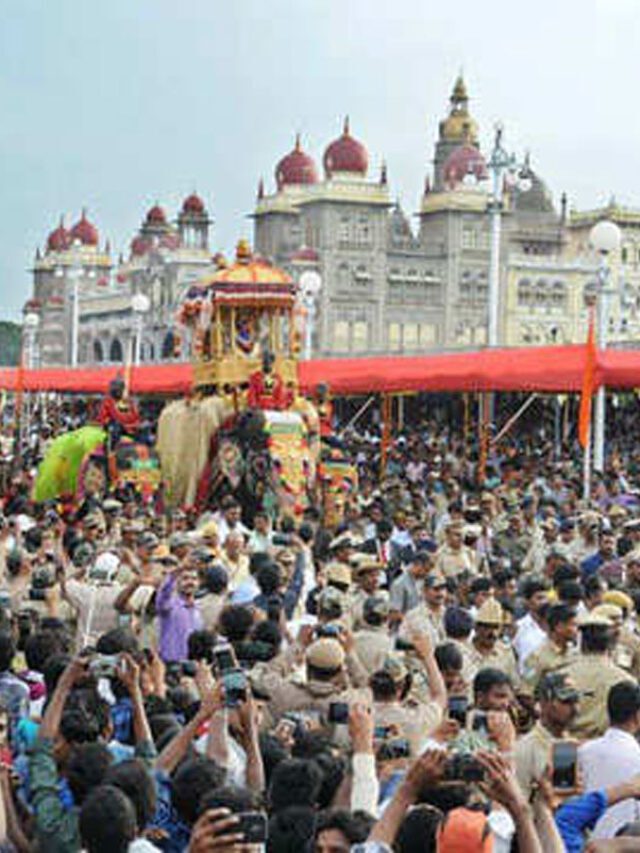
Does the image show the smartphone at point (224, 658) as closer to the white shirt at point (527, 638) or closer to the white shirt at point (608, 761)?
the white shirt at point (608, 761)

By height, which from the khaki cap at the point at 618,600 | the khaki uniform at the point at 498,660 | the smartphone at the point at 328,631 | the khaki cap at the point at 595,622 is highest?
the khaki cap at the point at 595,622

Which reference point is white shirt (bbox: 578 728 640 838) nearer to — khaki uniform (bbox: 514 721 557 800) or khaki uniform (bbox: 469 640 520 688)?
khaki uniform (bbox: 514 721 557 800)

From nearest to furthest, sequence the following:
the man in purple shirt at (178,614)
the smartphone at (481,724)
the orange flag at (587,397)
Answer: the smartphone at (481,724) → the man in purple shirt at (178,614) → the orange flag at (587,397)

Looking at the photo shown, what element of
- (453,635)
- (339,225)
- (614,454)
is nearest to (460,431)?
(614,454)

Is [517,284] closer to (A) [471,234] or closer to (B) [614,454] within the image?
(A) [471,234]

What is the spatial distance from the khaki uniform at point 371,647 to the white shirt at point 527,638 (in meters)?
0.82

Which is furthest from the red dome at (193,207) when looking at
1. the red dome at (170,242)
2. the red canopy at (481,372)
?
the red canopy at (481,372)

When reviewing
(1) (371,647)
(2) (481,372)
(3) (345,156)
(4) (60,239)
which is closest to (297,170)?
(3) (345,156)

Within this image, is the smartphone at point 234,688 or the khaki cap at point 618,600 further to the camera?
the khaki cap at point 618,600

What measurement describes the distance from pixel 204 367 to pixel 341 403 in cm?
1915

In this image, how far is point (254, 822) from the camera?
424 cm

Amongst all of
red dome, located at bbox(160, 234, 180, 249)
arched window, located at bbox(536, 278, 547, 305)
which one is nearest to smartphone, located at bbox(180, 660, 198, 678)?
arched window, located at bbox(536, 278, 547, 305)

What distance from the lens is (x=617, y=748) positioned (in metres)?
5.97

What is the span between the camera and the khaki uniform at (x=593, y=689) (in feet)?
23.0
